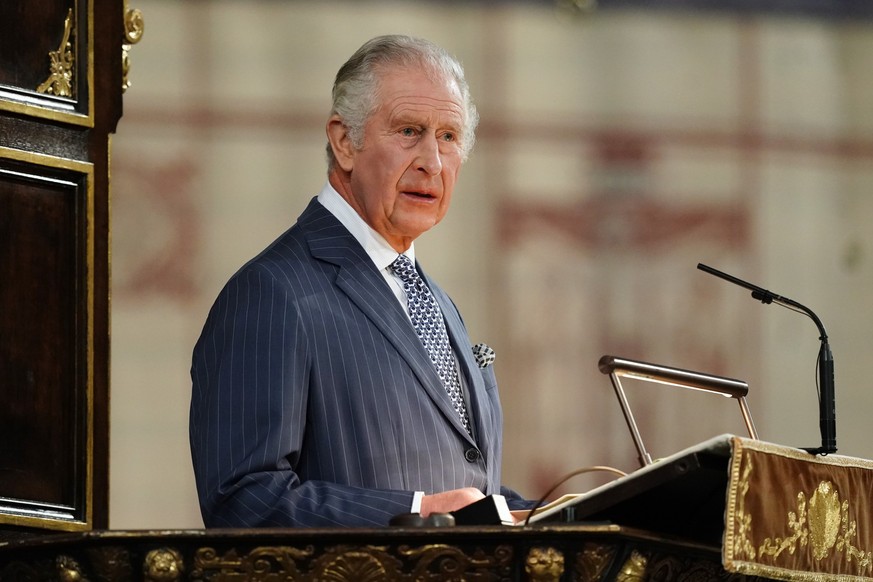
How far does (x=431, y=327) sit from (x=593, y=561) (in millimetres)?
974

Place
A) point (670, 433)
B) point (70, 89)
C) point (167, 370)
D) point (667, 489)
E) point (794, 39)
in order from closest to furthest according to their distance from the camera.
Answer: point (667, 489)
point (70, 89)
point (167, 370)
point (670, 433)
point (794, 39)

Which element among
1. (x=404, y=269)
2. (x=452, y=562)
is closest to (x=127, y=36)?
(x=404, y=269)

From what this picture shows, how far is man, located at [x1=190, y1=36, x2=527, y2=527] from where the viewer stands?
9.33 feet

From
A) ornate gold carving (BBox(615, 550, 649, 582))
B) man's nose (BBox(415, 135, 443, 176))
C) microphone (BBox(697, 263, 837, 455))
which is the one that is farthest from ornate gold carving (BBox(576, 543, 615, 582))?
man's nose (BBox(415, 135, 443, 176))

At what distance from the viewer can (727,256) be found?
294 inches

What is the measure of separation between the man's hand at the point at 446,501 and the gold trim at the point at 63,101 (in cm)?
121

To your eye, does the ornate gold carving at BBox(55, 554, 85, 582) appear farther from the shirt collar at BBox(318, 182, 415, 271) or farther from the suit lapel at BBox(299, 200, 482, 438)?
the shirt collar at BBox(318, 182, 415, 271)

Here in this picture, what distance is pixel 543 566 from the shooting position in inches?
96.3

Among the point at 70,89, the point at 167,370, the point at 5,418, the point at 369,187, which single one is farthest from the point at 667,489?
the point at 167,370

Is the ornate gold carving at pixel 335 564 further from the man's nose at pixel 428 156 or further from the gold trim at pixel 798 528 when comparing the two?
the man's nose at pixel 428 156

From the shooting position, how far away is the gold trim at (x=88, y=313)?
3.41m

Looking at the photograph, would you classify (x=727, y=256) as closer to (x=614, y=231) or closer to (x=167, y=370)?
(x=614, y=231)

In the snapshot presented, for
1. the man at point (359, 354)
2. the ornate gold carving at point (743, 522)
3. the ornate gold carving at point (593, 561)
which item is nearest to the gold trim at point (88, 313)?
the man at point (359, 354)

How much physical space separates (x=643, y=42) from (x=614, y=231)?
0.86 metres
